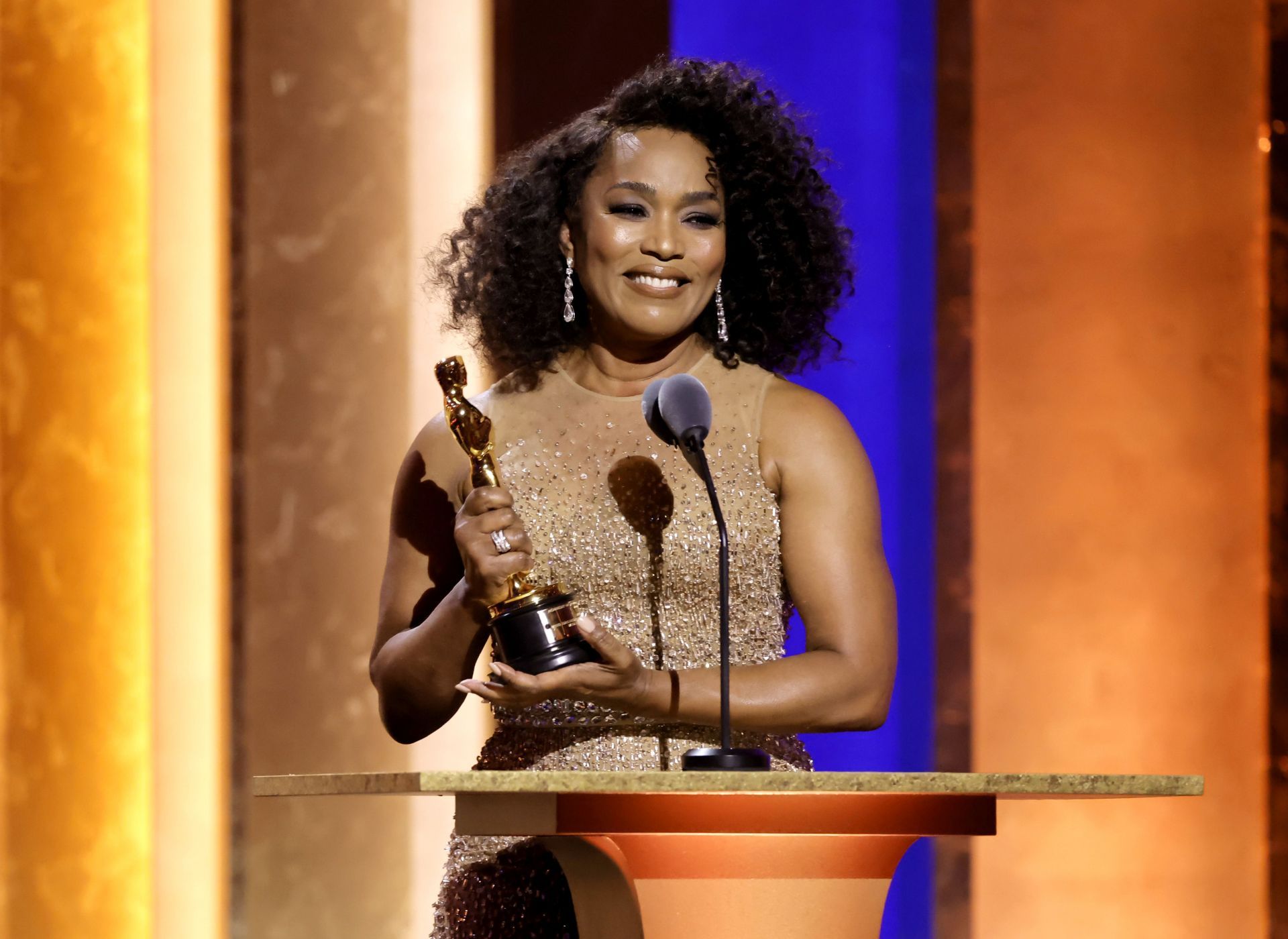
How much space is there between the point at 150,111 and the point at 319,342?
583 mm

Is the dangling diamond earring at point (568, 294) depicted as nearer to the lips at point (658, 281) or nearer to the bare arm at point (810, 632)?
the lips at point (658, 281)

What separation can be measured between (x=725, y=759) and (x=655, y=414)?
0.35 metres

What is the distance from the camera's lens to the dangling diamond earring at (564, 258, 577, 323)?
237cm

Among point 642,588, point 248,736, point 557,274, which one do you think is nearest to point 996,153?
point 557,274

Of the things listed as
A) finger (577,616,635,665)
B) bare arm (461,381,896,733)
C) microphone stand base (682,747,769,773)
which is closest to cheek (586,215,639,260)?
bare arm (461,381,896,733)

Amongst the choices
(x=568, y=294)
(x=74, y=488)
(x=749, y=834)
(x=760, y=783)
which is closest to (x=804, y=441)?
(x=568, y=294)

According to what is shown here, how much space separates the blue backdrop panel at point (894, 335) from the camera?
3.25m

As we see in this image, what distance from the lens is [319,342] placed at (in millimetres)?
3562

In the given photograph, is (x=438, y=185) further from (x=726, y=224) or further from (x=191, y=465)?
→ (x=726, y=224)

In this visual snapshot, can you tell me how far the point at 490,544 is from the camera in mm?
1848

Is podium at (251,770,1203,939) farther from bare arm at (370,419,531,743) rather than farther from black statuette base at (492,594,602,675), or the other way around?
bare arm at (370,419,531,743)

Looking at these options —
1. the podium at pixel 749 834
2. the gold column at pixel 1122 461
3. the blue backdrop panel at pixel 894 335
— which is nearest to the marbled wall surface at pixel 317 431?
the blue backdrop panel at pixel 894 335

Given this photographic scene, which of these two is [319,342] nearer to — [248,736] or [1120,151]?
[248,736]

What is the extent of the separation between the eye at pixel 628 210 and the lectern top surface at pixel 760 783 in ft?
3.22
